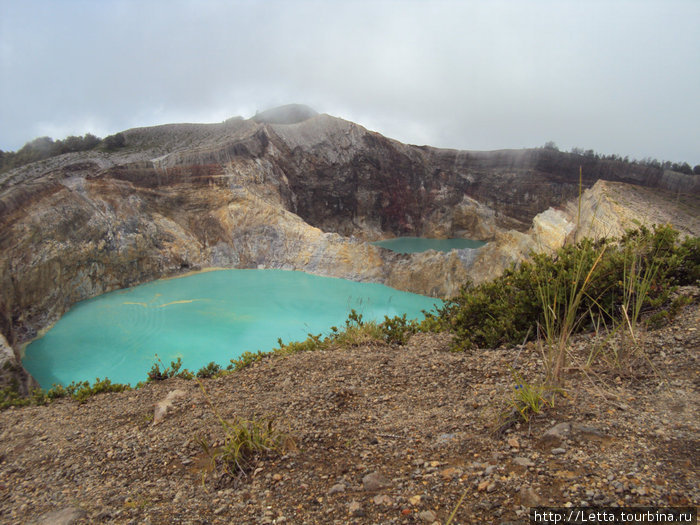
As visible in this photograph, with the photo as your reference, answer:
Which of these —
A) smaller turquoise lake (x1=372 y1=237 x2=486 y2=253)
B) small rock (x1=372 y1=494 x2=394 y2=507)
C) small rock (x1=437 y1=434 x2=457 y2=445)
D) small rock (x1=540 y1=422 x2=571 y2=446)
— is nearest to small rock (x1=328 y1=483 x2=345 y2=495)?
small rock (x1=372 y1=494 x2=394 y2=507)

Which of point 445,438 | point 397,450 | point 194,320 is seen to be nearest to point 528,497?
point 445,438

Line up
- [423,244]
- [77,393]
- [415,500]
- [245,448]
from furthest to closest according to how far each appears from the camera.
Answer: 1. [423,244]
2. [77,393]
3. [245,448]
4. [415,500]

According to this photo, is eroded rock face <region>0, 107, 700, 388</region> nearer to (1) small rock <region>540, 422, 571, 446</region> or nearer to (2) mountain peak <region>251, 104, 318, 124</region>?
(2) mountain peak <region>251, 104, 318, 124</region>

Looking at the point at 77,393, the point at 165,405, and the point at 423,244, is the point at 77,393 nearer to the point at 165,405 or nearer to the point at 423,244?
the point at 165,405

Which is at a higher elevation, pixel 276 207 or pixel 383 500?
pixel 276 207

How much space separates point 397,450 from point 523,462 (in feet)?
2.74

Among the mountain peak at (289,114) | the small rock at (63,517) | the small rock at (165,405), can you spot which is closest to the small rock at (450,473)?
the small rock at (63,517)

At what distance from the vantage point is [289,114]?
118 feet

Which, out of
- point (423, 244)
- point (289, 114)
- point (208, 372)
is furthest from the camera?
point (289, 114)

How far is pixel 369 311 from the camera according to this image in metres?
15.3

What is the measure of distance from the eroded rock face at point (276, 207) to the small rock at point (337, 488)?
11074 millimetres

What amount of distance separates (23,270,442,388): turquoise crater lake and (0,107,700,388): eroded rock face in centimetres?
105

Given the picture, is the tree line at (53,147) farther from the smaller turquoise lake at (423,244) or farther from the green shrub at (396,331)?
the green shrub at (396,331)

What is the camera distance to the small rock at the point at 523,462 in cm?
225
